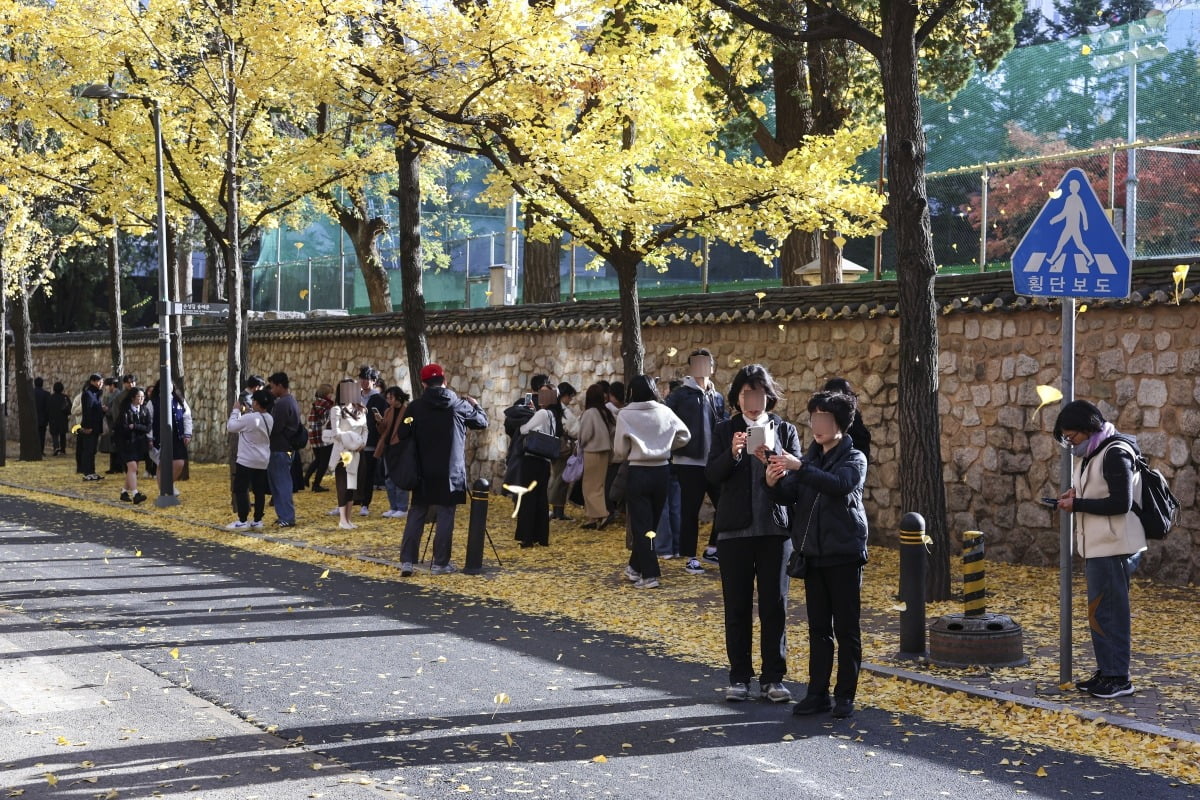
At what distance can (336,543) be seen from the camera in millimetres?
15305

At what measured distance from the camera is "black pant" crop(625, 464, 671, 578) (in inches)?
470

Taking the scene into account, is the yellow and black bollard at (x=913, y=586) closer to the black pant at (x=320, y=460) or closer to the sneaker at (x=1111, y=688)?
the sneaker at (x=1111, y=688)

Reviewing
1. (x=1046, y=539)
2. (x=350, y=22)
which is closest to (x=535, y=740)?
(x=1046, y=539)

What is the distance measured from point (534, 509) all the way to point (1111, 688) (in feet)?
27.9

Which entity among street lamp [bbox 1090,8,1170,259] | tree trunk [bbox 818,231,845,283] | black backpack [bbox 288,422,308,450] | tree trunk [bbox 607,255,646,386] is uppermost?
street lamp [bbox 1090,8,1170,259]

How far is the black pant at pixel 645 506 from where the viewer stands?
11.9 m

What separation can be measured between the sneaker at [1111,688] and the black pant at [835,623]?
57.7 inches

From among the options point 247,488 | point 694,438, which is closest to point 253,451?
point 247,488

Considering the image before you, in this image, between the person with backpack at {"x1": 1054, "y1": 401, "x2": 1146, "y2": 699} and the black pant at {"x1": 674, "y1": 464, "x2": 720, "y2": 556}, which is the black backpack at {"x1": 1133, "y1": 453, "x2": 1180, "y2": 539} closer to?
the person with backpack at {"x1": 1054, "y1": 401, "x2": 1146, "y2": 699}

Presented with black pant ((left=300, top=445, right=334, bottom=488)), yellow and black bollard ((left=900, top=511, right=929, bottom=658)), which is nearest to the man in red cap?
yellow and black bollard ((left=900, top=511, right=929, bottom=658))

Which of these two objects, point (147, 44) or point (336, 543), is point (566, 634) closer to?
point (336, 543)

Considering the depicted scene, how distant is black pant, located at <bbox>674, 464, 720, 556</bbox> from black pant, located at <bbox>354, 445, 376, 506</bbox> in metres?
6.01

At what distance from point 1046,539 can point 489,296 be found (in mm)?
14062

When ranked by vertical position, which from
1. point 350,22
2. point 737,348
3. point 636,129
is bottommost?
point 737,348
